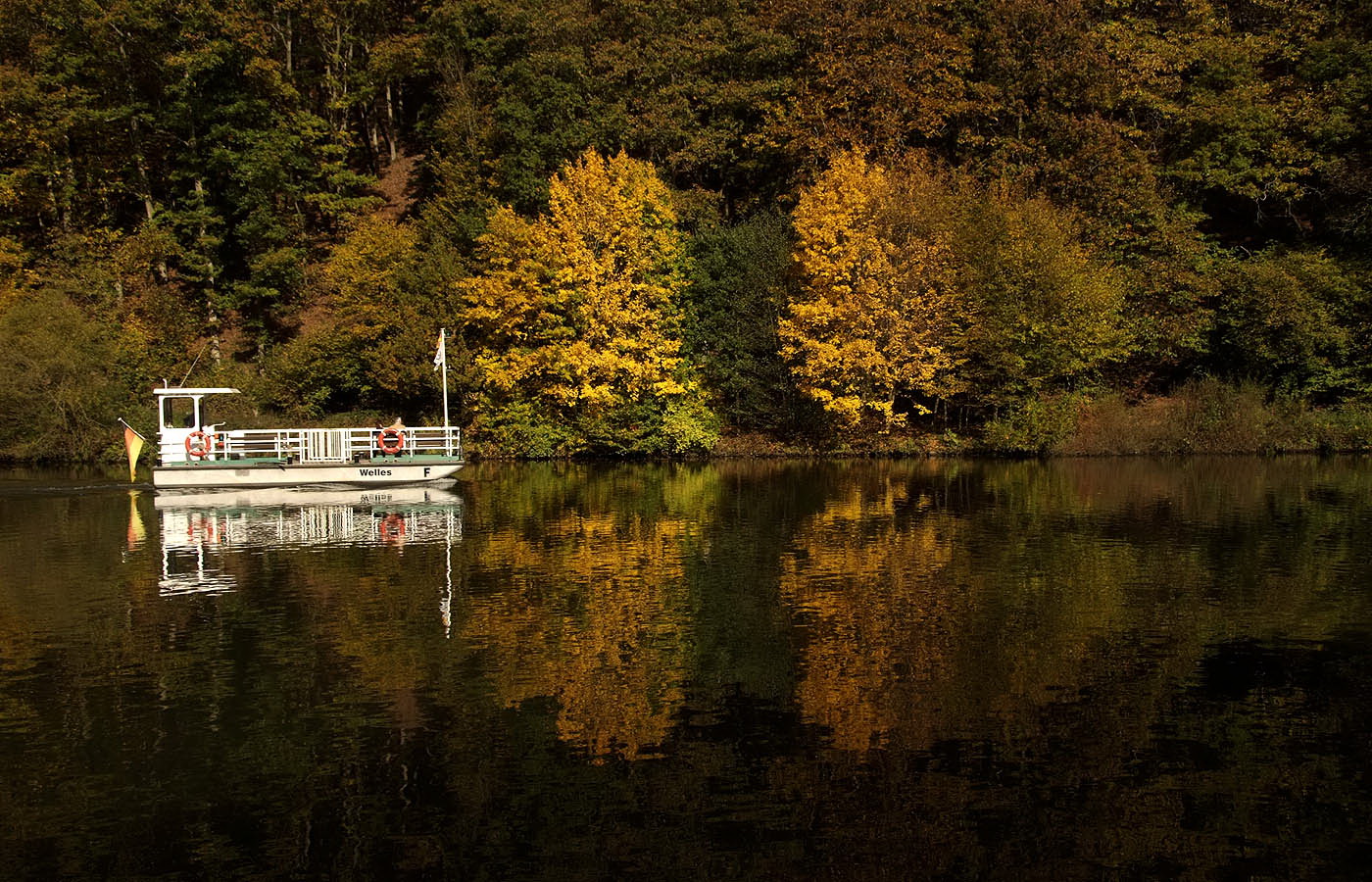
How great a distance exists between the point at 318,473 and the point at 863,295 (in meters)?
26.6

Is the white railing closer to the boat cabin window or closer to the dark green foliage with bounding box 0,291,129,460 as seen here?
the boat cabin window

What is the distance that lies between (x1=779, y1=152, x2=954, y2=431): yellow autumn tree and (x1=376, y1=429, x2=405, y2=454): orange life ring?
1935 cm

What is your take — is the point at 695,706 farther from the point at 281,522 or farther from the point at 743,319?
the point at 743,319

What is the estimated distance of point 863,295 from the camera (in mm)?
53562

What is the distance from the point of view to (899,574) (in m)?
22.6

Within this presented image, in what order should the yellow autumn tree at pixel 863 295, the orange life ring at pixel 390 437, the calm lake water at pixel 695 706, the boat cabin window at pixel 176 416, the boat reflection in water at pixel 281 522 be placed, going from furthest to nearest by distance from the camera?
the yellow autumn tree at pixel 863 295
the orange life ring at pixel 390 437
the boat cabin window at pixel 176 416
the boat reflection in water at pixel 281 522
the calm lake water at pixel 695 706

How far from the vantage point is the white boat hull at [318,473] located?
40875 mm

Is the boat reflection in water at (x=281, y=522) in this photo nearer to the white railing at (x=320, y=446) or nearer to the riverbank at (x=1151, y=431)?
the white railing at (x=320, y=446)

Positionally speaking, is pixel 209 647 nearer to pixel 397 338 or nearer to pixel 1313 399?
pixel 397 338

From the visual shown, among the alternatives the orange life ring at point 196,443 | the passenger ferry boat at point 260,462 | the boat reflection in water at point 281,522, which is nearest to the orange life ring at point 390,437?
the passenger ferry boat at point 260,462

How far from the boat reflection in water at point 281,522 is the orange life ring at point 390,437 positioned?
182 cm

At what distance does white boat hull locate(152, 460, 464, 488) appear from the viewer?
40.9 meters

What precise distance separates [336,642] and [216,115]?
58405 millimetres

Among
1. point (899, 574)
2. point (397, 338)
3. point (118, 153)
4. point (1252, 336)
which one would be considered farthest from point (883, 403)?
point (118, 153)
